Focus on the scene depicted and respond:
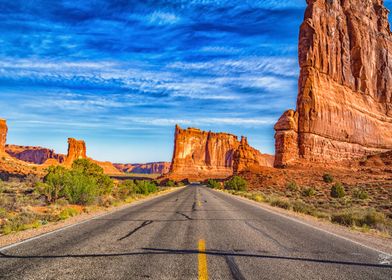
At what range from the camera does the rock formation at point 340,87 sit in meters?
62.4

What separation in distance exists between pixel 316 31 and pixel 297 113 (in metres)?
21.2

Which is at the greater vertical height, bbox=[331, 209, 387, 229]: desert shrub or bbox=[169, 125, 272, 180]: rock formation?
bbox=[169, 125, 272, 180]: rock formation

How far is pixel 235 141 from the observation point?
175 meters

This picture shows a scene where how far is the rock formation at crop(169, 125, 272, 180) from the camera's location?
456 feet

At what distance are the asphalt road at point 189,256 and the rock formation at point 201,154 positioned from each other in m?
114

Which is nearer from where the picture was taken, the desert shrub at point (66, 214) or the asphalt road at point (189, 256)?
the asphalt road at point (189, 256)

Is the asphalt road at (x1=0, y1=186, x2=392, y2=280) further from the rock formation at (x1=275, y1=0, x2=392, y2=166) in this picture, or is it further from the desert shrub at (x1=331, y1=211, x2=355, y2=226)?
the rock formation at (x1=275, y1=0, x2=392, y2=166)

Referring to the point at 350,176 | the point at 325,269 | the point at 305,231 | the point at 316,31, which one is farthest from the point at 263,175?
the point at 325,269

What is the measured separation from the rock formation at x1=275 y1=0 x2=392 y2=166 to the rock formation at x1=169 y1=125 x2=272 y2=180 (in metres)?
56.0

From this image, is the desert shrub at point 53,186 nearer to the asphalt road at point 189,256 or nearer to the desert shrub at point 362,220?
the asphalt road at point 189,256

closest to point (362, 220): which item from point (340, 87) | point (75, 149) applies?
point (340, 87)

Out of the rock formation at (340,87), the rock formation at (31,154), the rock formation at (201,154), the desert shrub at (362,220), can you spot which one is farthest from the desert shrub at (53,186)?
the rock formation at (31,154)

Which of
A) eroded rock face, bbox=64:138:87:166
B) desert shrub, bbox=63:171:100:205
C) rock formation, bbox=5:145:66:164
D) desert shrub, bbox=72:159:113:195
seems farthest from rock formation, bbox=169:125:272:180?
desert shrub, bbox=63:171:100:205

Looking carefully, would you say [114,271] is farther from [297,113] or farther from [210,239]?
[297,113]
